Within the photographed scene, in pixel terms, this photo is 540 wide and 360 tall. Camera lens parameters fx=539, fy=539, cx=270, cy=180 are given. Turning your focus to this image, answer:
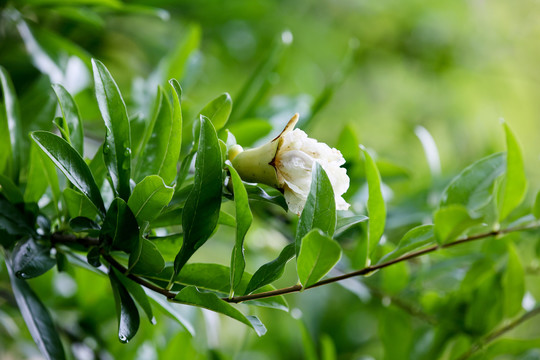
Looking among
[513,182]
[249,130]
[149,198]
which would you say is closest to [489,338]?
[513,182]

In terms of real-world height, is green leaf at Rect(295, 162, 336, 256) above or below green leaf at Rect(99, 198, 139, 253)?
above

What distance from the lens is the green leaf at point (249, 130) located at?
0.62 metres

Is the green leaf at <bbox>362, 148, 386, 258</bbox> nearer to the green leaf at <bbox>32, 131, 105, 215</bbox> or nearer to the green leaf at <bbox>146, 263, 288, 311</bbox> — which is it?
the green leaf at <bbox>146, 263, 288, 311</bbox>

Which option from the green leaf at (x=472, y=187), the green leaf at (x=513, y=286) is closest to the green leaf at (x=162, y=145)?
the green leaf at (x=472, y=187)

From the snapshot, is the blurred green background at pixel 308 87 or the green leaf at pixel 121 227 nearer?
the green leaf at pixel 121 227

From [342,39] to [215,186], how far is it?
46.7 inches

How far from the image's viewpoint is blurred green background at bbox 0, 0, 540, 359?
0.69 metres

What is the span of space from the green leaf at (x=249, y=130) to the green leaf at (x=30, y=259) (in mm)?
257

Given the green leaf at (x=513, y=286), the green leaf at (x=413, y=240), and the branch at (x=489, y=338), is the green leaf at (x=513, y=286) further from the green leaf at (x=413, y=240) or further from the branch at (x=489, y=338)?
the green leaf at (x=413, y=240)

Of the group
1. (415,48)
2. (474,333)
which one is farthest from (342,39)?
(474,333)

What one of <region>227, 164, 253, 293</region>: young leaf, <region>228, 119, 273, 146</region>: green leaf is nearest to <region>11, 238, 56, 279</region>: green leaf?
<region>227, 164, 253, 293</region>: young leaf

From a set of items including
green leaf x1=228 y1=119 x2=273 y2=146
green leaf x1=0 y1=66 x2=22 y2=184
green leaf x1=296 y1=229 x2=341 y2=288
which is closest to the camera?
green leaf x1=296 y1=229 x2=341 y2=288

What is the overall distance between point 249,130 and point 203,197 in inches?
10.1

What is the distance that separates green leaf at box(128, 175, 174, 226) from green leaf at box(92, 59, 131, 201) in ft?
0.07
